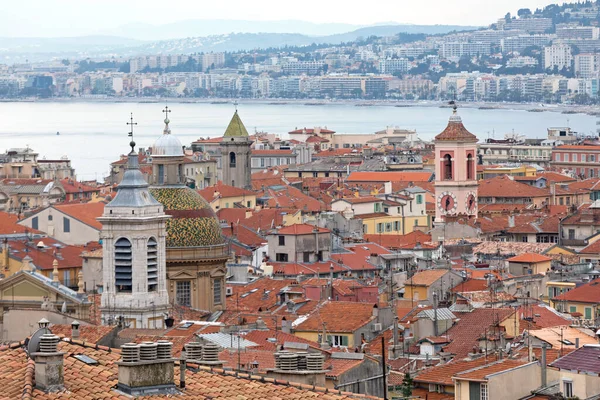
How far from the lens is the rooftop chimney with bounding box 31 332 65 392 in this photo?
310 inches

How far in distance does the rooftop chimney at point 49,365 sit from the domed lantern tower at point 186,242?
12.4 metres

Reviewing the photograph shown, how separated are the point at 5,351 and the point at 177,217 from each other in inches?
467

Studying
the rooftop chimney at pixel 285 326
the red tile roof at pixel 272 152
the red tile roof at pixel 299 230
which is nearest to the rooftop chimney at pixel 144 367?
the rooftop chimney at pixel 285 326

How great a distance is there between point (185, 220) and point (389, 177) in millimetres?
41330

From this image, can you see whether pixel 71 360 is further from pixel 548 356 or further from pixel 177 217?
pixel 177 217

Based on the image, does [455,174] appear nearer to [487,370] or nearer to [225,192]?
[225,192]

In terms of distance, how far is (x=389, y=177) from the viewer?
6184cm

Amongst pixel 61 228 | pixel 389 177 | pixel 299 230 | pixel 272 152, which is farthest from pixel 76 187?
pixel 272 152

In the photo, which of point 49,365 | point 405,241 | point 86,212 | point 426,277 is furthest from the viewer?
point 405,241

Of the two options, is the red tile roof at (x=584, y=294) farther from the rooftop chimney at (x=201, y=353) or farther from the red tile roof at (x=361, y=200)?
the red tile roof at (x=361, y=200)

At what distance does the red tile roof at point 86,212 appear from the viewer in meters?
35.2

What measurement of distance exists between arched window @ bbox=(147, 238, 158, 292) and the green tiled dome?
8.68 ft

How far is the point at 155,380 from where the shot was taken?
796 centimetres

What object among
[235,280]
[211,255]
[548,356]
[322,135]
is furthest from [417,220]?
[322,135]
